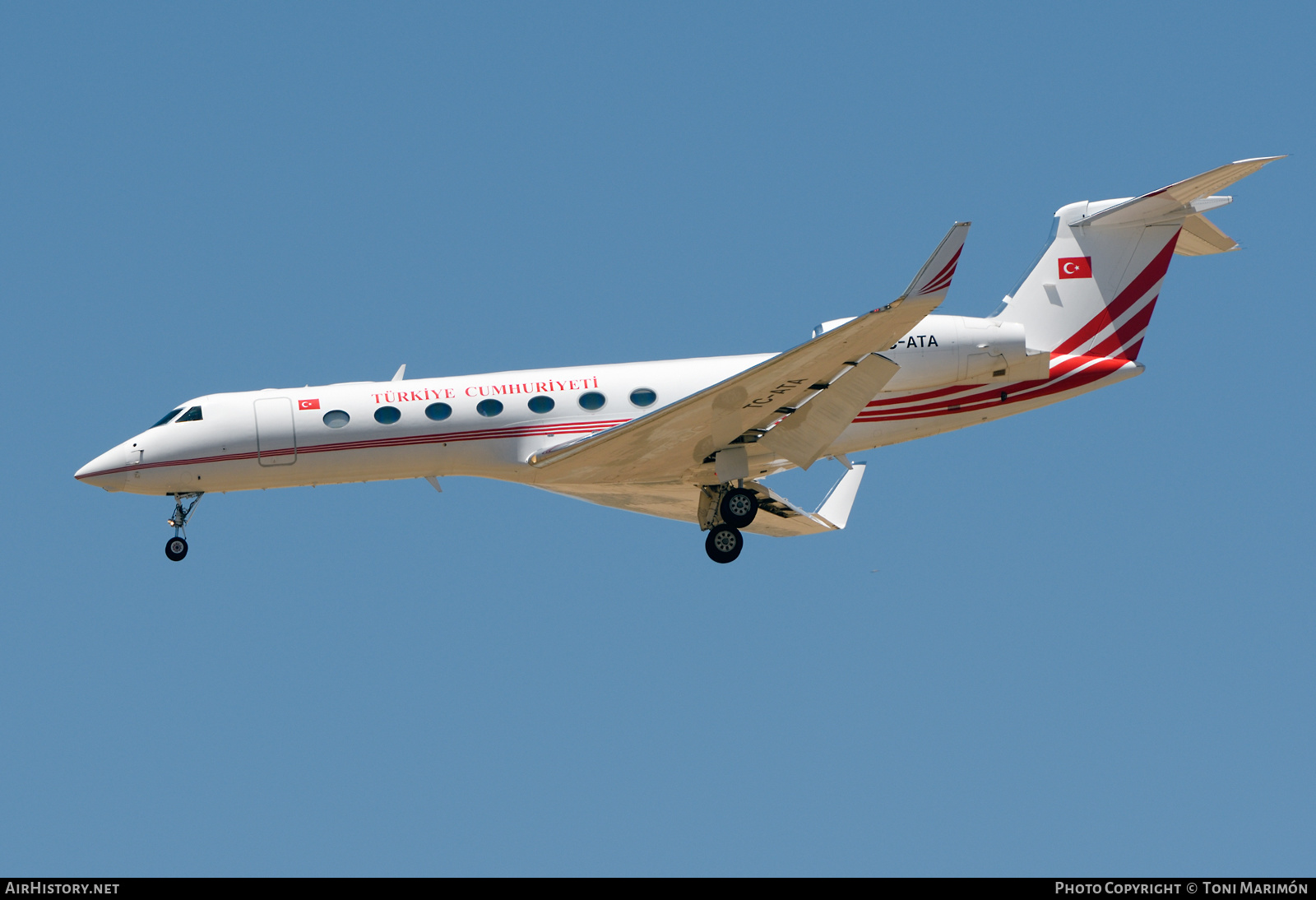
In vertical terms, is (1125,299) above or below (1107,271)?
below

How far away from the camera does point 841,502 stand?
27781 millimetres

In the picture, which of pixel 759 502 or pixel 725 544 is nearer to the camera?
pixel 725 544

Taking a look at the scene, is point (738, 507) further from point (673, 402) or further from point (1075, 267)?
point (1075, 267)

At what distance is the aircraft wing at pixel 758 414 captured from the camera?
20.8 metres

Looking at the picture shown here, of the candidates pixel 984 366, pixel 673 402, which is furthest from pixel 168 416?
pixel 984 366

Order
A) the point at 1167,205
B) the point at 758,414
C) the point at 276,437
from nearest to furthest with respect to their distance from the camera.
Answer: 1. the point at 758,414
2. the point at 276,437
3. the point at 1167,205

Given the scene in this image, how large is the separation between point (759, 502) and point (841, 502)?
257 cm

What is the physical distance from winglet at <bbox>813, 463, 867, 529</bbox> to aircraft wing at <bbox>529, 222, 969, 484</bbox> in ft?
14.0

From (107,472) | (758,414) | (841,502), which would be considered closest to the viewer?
(758,414)

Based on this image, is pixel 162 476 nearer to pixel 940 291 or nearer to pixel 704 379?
pixel 704 379

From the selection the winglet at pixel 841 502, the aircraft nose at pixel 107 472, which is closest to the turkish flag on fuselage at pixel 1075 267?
the winglet at pixel 841 502

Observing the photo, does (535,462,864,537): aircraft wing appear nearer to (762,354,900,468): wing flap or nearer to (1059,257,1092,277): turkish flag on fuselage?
(762,354,900,468): wing flap

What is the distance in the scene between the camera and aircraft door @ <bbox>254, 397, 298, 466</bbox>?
23.8 m
